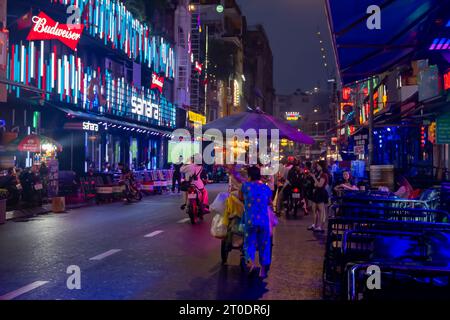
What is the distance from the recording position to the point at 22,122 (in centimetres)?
2650

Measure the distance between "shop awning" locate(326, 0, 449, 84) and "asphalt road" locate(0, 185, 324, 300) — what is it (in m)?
3.54

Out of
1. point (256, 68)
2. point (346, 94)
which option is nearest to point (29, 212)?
point (346, 94)

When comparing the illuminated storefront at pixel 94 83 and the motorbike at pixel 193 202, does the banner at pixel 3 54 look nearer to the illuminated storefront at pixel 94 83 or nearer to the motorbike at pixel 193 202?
the illuminated storefront at pixel 94 83

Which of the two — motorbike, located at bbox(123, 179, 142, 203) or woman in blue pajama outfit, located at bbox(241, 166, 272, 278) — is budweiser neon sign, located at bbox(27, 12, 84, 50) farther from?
woman in blue pajama outfit, located at bbox(241, 166, 272, 278)

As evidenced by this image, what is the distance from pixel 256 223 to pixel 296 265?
163 cm

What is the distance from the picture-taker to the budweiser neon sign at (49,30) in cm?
2408

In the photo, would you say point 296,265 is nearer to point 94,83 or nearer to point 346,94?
point 94,83

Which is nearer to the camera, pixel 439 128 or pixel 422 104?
pixel 439 128

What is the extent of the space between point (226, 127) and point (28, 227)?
20.5ft

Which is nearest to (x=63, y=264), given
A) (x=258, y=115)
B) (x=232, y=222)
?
(x=232, y=222)

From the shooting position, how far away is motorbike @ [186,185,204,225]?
15.8 metres

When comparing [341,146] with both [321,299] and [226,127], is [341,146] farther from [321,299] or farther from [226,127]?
[321,299]

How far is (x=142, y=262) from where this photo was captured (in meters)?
9.96

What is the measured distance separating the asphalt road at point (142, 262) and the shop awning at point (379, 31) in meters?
3.54
